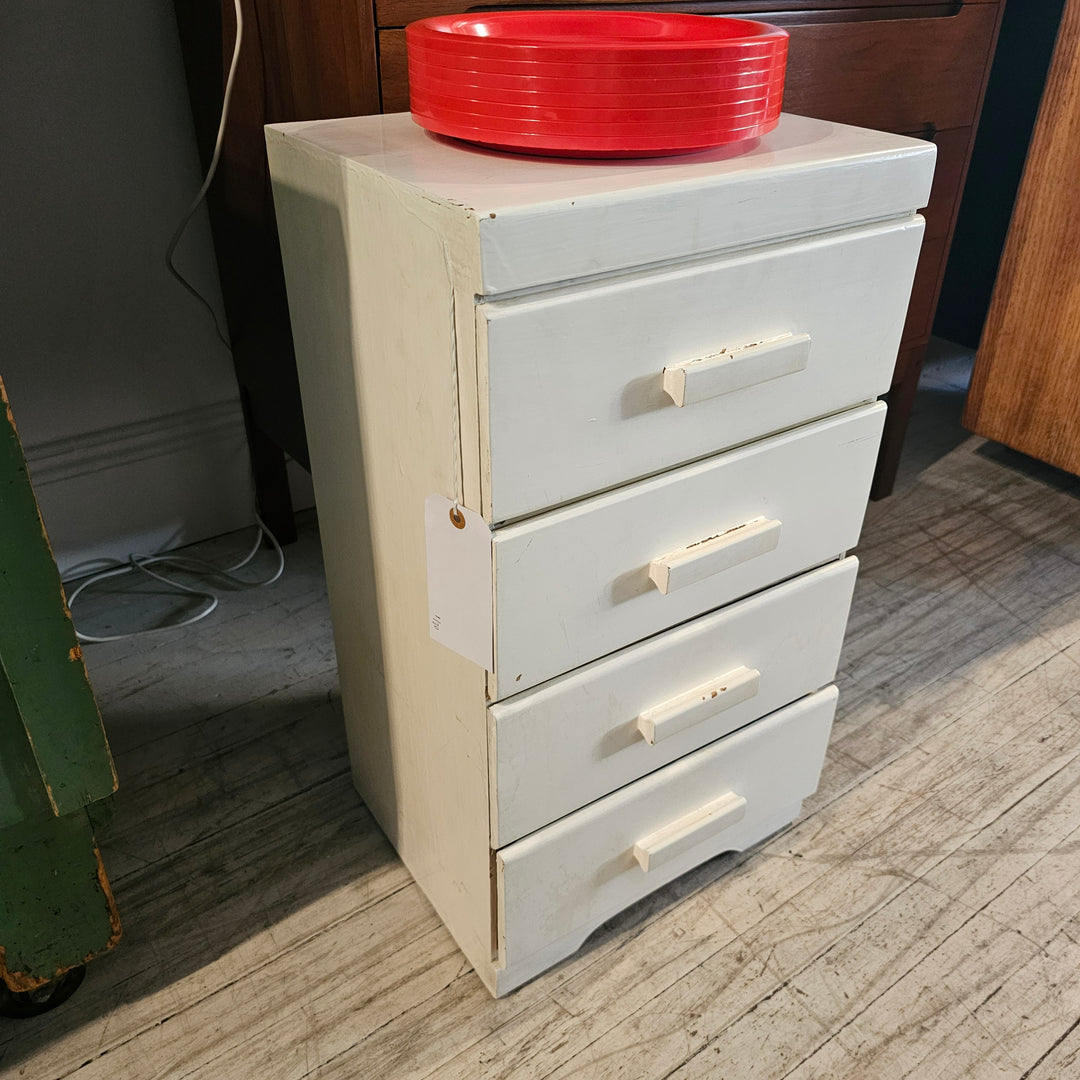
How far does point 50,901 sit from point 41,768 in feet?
0.51

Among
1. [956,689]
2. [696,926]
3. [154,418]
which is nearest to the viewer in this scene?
[696,926]

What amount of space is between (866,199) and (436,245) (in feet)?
1.00

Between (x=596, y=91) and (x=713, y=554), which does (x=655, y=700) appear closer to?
(x=713, y=554)

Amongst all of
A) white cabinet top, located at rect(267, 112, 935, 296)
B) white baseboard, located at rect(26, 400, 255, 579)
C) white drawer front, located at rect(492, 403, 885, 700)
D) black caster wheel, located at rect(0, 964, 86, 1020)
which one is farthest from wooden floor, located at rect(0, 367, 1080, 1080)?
white cabinet top, located at rect(267, 112, 935, 296)

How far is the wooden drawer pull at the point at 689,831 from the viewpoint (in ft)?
2.71

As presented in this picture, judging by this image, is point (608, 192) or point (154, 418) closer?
point (608, 192)

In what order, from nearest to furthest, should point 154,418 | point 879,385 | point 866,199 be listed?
point 866,199 → point 879,385 → point 154,418

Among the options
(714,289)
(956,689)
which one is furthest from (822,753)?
(714,289)

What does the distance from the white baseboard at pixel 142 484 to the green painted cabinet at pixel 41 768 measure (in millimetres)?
658

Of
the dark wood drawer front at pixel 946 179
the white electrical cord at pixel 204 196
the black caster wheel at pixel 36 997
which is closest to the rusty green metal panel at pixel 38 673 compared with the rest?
the black caster wheel at pixel 36 997

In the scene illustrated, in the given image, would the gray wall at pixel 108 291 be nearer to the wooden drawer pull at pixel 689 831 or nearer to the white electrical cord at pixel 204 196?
the white electrical cord at pixel 204 196

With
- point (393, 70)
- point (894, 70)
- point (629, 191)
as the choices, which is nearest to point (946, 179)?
point (894, 70)

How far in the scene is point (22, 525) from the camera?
593 mm

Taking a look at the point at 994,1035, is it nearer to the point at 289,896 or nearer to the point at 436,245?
the point at 289,896
